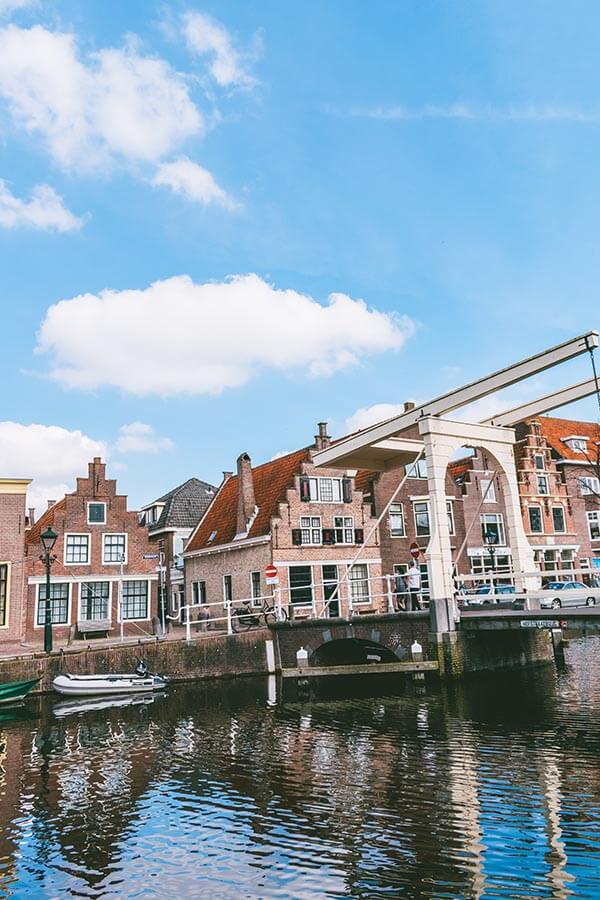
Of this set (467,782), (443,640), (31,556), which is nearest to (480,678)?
(443,640)

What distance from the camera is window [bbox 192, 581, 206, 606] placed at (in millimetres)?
30156

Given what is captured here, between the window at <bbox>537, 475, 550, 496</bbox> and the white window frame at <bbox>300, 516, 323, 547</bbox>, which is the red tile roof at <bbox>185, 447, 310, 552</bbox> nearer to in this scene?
the white window frame at <bbox>300, 516, 323, 547</bbox>

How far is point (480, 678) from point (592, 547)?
914 inches

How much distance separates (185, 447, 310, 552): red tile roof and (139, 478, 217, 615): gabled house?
7.70 ft

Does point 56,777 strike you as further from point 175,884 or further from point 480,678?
point 480,678

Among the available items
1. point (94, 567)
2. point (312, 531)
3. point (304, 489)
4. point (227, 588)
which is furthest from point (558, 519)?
point (94, 567)

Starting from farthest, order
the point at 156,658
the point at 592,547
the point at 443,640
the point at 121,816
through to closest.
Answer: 1. the point at 592,547
2. the point at 156,658
3. the point at 443,640
4. the point at 121,816

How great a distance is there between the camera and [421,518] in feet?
99.9

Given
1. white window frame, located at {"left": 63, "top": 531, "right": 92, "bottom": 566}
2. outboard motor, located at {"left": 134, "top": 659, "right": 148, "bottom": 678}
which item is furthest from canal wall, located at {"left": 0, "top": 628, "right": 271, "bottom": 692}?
white window frame, located at {"left": 63, "top": 531, "right": 92, "bottom": 566}

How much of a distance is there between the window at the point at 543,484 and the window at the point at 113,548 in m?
22.1

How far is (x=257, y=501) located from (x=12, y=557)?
10.1 metres

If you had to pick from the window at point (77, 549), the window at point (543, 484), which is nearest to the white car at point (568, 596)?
the window at point (543, 484)

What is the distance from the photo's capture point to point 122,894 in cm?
610

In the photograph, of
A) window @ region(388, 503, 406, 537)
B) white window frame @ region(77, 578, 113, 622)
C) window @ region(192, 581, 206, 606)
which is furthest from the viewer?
window @ region(192, 581, 206, 606)
